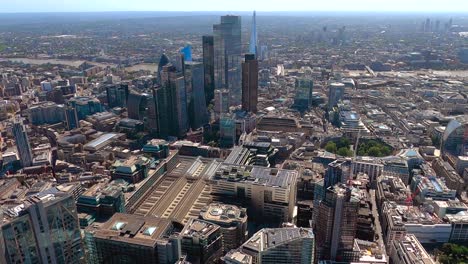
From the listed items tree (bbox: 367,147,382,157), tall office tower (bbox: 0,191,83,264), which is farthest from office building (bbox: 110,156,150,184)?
tree (bbox: 367,147,382,157)

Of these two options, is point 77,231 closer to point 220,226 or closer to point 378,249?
point 220,226

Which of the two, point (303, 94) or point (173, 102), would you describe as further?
point (303, 94)

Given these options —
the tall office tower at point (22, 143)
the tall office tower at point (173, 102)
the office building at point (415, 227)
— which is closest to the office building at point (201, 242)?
the office building at point (415, 227)

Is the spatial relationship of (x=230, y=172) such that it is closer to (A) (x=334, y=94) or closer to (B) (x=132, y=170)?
(B) (x=132, y=170)

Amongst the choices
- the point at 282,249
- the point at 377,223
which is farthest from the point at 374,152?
the point at 282,249

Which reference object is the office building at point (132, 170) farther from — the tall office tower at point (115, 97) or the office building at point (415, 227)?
the tall office tower at point (115, 97)
